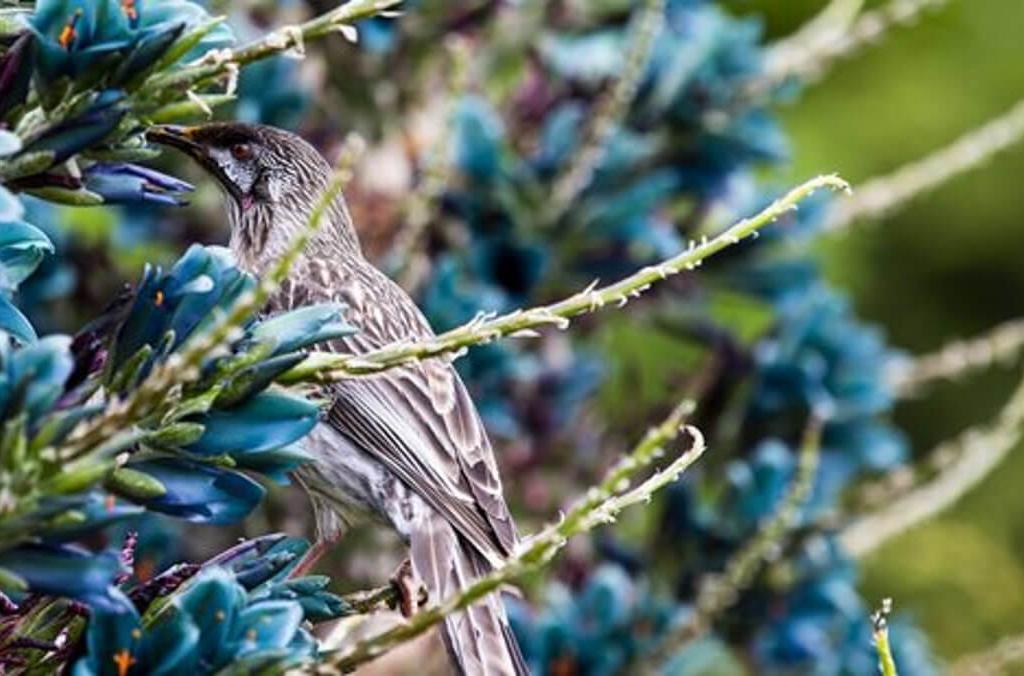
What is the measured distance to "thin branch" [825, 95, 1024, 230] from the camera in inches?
141

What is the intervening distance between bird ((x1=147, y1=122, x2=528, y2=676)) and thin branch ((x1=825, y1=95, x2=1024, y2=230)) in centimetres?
94

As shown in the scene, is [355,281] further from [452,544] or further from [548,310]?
[548,310]

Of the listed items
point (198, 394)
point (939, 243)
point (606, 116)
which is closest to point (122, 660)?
point (198, 394)

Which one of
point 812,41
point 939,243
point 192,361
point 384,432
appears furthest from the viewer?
point 939,243

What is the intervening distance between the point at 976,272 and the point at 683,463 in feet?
19.4

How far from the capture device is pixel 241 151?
10.2 feet

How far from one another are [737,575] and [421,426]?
394 millimetres

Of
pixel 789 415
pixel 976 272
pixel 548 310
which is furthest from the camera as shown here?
pixel 976 272

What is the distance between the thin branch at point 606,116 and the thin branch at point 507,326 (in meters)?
1.63

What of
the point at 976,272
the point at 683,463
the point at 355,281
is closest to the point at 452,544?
the point at 355,281

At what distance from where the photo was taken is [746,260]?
424cm

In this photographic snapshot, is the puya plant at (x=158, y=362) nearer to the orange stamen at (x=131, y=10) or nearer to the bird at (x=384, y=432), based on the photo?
the orange stamen at (x=131, y=10)

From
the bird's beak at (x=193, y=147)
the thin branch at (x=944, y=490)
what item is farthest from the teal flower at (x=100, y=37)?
the thin branch at (x=944, y=490)

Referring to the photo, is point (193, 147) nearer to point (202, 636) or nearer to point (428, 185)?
point (428, 185)
